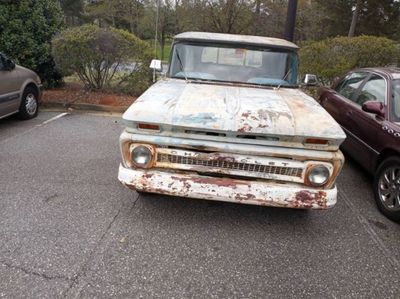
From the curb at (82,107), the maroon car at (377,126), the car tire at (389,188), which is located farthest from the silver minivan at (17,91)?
the car tire at (389,188)

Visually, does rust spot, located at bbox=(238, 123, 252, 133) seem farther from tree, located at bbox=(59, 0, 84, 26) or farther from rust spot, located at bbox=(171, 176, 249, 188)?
tree, located at bbox=(59, 0, 84, 26)

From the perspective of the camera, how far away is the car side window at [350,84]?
5.27 m

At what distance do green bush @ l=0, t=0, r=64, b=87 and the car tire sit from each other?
26.3ft

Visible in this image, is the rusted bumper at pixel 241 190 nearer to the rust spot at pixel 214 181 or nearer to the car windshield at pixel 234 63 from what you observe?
the rust spot at pixel 214 181

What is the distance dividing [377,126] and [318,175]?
66.8 inches

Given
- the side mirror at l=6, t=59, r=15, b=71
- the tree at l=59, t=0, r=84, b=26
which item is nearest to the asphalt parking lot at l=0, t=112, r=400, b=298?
the side mirror at l=6, t=59, r=15, b=71

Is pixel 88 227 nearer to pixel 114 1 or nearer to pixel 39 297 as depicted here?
pixel 39 297

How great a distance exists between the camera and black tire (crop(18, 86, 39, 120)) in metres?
6.73

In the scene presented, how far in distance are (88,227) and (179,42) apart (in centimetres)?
255

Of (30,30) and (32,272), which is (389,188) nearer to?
(32,272)

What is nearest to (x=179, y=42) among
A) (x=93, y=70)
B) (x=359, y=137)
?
(x=359, y=137)

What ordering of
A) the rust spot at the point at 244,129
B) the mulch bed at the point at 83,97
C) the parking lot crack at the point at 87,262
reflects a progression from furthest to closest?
the mulch bed at the point at 83,97 < the rust spot at the point at 244,129 < the parking lot crack at the point at 87,262

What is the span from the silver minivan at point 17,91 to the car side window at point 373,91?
594 cm

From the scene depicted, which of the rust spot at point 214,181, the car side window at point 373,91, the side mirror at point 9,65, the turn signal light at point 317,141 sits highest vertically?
the car side window at point 373,91
